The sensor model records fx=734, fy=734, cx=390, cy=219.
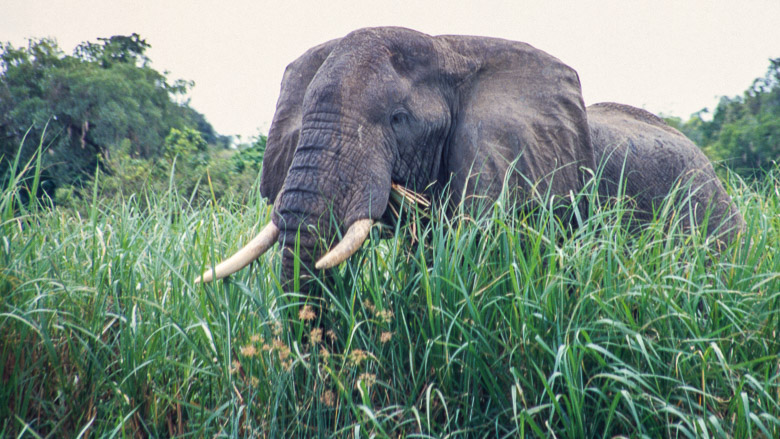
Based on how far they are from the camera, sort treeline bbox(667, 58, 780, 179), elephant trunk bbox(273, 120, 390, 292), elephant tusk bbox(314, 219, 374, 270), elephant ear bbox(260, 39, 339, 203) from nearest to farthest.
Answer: elephant tusk bbox(314, 219, 374, 270)
elephant trunk bbox(273, 120, 390, 292)
elephant ear bbox(260, 39, 339, 203)
treeline bbox(667, 58, 780, 179)

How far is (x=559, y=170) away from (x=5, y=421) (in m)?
2.76

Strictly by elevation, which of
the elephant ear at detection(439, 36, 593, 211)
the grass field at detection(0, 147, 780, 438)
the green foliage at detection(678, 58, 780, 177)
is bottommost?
the green foliage at detection(678, 58, 780, 177)

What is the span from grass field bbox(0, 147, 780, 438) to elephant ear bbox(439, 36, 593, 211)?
390mm

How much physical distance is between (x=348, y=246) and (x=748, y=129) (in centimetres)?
858

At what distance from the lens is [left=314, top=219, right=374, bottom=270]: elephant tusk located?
290cm

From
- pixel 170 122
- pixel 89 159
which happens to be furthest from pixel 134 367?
pixel 170 122

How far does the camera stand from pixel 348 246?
3006 millimetres

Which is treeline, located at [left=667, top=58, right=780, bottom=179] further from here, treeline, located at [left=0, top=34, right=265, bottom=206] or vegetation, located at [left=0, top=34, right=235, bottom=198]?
vegetation, located at [left=0, top=34, right=235, bottom=198]

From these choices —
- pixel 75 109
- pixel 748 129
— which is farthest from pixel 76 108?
pixel 748 129

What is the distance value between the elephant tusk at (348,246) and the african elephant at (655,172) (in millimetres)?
1691

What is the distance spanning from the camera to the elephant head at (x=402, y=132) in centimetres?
319

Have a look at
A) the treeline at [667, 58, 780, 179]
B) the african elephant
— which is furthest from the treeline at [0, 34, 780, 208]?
the african elephant

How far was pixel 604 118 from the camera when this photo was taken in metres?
4.79

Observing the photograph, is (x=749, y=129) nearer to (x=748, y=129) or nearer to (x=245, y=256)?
(x=748, y=129)
